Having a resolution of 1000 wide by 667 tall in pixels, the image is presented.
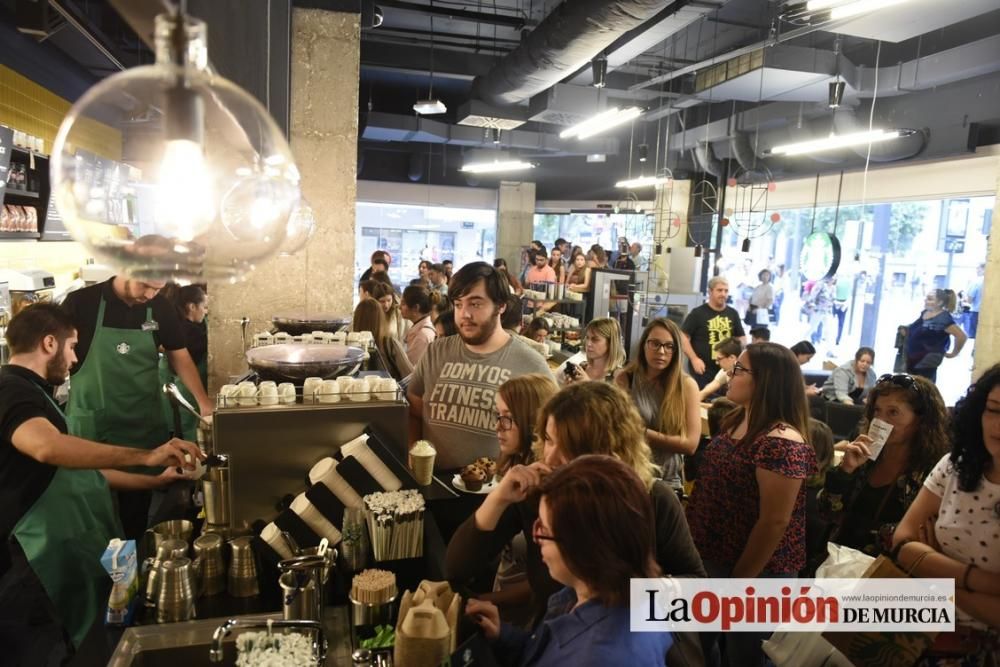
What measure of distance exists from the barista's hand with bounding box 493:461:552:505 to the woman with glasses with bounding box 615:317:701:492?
158 centimetres

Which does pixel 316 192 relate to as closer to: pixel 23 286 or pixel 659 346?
pixel 659 346

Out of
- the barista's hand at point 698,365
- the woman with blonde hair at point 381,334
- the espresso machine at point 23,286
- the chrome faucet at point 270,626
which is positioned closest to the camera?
the chrome faucet at point 270,626

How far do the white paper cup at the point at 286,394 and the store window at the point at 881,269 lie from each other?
7.89 meters

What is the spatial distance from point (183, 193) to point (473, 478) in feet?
5.45

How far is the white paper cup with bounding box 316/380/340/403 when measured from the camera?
2.20 meters

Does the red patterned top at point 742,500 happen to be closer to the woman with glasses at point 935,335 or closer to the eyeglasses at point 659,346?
the eyeglasses at point 659,346

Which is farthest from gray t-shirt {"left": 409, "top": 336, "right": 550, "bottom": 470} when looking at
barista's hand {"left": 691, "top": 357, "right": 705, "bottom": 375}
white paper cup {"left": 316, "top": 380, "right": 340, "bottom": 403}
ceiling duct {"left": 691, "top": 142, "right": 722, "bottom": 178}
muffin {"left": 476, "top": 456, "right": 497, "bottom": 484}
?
ceiling duct {"left": 691, "top": 142, "right": 722, "bottom": 178}

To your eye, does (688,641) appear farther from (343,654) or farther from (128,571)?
(128,571)

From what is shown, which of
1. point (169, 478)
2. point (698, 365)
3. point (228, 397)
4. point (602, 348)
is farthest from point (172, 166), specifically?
point (698, 365)

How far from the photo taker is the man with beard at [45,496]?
2.29 m

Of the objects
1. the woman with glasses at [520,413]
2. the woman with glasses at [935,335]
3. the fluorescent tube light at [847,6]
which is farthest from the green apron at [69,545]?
the woman with glasses at [935,335]

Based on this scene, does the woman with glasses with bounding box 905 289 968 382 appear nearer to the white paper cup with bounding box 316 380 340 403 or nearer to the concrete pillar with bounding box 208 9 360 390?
the concrete pillar with bounding box 208 9 360 390

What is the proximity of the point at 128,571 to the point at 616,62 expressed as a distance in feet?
21.0

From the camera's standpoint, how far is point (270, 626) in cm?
155
